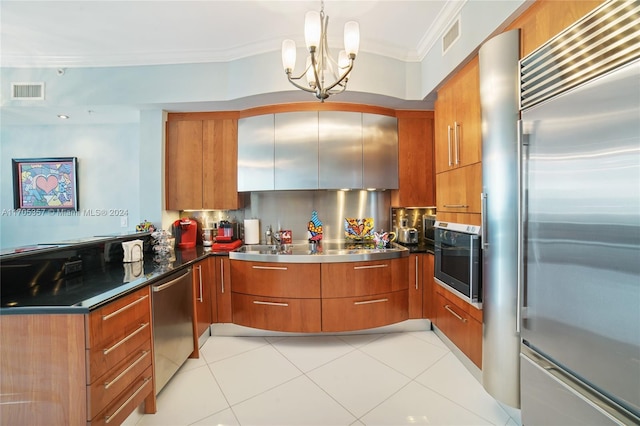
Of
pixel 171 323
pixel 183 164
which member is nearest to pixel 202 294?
pixel 171 323

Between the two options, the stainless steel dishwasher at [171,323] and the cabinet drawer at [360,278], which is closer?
the stainless steel dishwasher at [171,323]

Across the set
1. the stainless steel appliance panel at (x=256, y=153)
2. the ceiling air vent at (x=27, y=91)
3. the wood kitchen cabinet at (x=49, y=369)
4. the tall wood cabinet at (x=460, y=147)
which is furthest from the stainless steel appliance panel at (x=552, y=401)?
the ceiling air vent at (x=27, y=91)

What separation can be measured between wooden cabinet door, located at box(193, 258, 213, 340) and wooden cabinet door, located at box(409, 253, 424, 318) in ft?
6.68

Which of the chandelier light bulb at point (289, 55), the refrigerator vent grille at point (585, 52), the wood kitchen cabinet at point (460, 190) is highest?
the chandelier light bulb at point (289, 55)

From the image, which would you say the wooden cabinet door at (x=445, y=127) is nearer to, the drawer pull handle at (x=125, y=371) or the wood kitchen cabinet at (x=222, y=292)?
the wood kitchen cabinet at (x=222, y=292)

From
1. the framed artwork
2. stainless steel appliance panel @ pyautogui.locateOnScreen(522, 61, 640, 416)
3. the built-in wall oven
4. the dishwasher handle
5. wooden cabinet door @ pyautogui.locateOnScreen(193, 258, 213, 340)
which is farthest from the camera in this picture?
the framed artwork

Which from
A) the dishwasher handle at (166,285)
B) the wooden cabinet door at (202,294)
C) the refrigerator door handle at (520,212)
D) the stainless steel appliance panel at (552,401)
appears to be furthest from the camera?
the wooden cabinet door at (202,294)

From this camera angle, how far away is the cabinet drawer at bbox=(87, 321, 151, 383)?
119 centimetres

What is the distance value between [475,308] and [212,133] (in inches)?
121

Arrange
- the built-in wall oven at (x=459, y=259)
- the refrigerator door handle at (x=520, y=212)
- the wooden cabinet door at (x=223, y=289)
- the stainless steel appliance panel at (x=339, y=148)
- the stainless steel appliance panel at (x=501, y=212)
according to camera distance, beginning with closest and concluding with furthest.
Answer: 1. the refrigerator door handle at (x=520, y=212)
2. the stainless steel appliance panel at (x=501, y=212)
3. the built-in wall oven at (x=459, y=259)
4. the wooden cabinet door at (x=223, y=289)
5. the stainless steel appliance panel at (x=339, y=148)

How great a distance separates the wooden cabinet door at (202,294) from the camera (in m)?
2.39

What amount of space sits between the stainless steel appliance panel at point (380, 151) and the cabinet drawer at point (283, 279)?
44.4 inches

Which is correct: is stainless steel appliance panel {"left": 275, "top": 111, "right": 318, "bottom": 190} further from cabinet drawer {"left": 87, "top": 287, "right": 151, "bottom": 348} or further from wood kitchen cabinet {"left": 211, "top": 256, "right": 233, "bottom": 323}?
cabinet drawer {"left": 87, "top": 287, "right": 151, "bottom": 348}

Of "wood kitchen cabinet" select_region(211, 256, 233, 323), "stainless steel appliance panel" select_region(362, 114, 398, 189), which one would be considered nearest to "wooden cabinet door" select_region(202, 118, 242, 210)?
"wood kitchen cabinet" select_region(211, 256, 233, 323)
